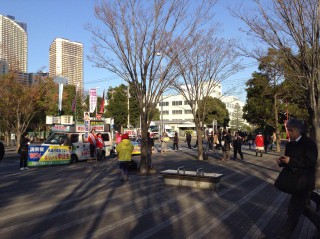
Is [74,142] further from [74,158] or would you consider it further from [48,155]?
[48,155]

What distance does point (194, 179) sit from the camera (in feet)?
35.0

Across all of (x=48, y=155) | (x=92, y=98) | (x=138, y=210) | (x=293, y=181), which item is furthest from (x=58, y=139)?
(x=293, y=181)

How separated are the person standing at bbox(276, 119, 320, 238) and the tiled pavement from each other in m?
0.96

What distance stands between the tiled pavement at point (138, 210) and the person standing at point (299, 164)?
96 cm

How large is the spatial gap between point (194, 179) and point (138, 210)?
10.8 ft

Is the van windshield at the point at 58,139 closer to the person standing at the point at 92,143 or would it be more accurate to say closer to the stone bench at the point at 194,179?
the person standing at the point at 92,143

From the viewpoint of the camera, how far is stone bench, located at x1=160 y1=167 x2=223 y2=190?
1034cm

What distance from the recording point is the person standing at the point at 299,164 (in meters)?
5.00

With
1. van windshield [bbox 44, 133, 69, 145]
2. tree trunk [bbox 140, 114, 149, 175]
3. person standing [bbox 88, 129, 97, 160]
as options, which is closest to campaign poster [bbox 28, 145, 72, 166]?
van windshield [bbox 44, 133, 69, 145]

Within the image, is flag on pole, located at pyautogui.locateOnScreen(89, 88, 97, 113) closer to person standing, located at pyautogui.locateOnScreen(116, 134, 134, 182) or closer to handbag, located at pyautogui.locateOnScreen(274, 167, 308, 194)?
person standing, located at pyautogui.locateOnScreen(116, 134, 134, 182)

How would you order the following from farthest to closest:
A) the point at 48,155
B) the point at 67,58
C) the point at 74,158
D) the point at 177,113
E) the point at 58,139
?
the point at 67,58, the point at 177,113, the point at 74,158, the point at 58,139, the point at 48,155

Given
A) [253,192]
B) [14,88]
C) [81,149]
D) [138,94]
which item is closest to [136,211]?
[253,192]

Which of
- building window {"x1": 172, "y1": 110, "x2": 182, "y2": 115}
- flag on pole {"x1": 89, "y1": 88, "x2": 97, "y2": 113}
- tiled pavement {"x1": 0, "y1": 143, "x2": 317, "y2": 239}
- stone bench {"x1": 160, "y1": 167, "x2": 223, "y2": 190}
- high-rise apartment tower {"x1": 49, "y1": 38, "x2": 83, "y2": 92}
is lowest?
tiled pavement {"x1": 0, "y1": 143, "x2": 317, "y2": 239}

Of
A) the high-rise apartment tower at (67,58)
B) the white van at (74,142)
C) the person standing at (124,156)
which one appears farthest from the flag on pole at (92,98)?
the high-rise apartment tower at (67,58)
